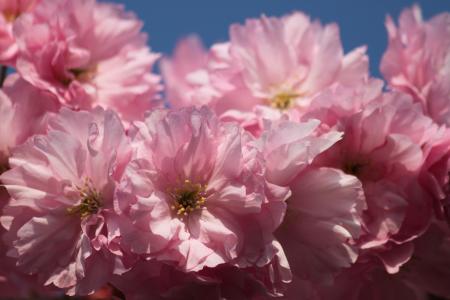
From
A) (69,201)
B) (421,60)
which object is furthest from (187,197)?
(421,60)

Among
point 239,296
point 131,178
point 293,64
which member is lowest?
point 239,296

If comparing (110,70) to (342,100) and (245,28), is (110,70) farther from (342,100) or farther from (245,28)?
(342,100)

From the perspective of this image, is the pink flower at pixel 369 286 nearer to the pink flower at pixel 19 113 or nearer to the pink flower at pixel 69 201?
the pink flower at pixel 69 201

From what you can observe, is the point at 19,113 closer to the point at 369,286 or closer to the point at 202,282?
the point at 202,282

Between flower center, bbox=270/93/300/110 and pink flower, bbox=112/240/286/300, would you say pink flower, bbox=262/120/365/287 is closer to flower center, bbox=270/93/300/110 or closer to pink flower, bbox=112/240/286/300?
pink flower, bbox=112/240/286/300

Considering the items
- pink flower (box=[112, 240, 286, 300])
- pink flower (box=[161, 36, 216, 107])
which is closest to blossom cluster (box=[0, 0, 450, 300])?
pink flower (box=[112, 240, 286, 300])

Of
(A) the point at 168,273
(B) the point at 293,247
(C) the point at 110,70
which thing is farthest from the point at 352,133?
(C) the point at 110,70
